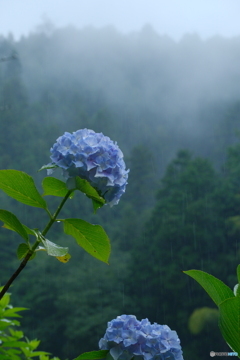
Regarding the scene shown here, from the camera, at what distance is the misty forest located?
1210 cm

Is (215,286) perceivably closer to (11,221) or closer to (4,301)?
(11,221)

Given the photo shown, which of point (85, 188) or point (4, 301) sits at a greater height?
point (4, 301)

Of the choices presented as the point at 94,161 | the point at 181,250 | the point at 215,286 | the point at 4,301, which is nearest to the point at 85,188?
the point at 94,161

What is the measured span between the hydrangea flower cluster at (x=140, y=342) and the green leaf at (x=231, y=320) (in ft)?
→ 0.41

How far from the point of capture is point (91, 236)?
1.31 ft

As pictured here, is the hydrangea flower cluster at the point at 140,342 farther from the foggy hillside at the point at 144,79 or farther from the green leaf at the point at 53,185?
the foggy hillside at the point at 144,79

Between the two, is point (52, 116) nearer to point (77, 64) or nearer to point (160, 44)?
point (77, 64)

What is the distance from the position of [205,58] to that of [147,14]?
14890 mm

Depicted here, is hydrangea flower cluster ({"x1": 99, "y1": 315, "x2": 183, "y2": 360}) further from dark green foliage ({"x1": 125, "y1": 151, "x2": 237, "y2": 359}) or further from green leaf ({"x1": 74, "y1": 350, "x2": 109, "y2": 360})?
dark green foliage ({"x1": 125, "y1": 151, "x2": 237, "y2": 359})

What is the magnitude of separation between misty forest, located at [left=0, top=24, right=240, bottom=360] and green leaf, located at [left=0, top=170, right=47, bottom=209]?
1127 cm

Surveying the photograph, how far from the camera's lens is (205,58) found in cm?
2730

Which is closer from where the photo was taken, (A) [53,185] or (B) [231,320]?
(B) [231,320]

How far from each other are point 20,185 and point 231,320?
20cm

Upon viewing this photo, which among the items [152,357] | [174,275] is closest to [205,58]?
[174,275]
